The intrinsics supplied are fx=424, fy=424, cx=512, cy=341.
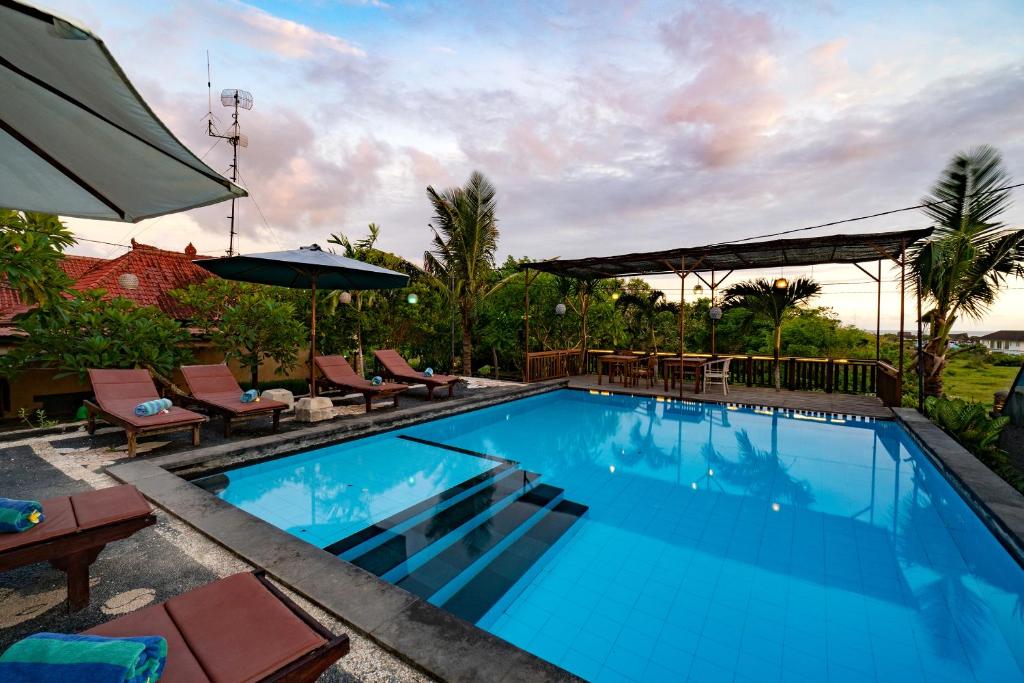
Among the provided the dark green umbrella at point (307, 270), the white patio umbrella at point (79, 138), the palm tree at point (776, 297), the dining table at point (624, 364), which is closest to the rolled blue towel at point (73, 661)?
the white patio umbrella at point (79, 138)

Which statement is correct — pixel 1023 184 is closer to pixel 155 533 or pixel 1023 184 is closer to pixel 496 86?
pixel 496 86

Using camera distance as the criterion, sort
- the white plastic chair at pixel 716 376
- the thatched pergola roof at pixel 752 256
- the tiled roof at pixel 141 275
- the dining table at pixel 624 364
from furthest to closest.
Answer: the tiled roof at pixel 141 275 → the dining table at pixel 624 364 → the white plastic chair at pixel 716 376 → the thatched pergola roof at pixel 752 256

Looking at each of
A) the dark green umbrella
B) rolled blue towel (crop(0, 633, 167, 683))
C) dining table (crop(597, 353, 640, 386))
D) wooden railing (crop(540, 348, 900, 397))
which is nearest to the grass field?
wooden railing (crop(540, 348, 900, 397))

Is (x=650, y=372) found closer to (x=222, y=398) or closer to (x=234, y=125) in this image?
(x=222, y=398)

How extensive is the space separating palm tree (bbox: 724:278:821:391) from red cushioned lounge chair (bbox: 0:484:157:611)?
1253cm

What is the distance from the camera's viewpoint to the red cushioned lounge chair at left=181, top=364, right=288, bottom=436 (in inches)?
234

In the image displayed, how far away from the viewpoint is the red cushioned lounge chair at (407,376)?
9039 millimetres

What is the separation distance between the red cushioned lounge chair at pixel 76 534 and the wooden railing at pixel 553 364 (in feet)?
32.8

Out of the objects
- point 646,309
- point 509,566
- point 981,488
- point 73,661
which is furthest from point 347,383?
point 646,309

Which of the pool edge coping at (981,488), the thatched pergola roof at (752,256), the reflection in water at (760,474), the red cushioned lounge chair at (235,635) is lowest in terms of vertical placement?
the reflection in water at (760,474)

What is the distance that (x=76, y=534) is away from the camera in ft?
7.02

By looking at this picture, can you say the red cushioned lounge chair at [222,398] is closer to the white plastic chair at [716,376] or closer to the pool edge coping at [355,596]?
the pool edge coping at [355,596]

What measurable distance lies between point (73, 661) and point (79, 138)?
228 centimetres

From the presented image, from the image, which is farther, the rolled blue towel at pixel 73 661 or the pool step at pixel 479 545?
the pool step at pixel 479 545
